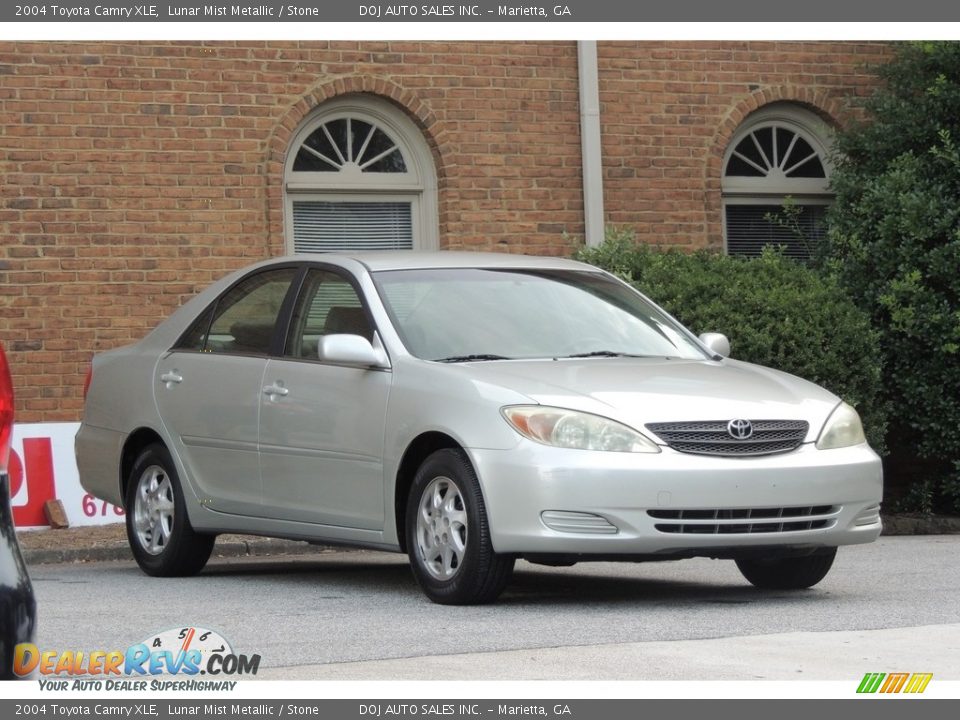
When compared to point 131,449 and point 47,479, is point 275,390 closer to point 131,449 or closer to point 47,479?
point 131,449

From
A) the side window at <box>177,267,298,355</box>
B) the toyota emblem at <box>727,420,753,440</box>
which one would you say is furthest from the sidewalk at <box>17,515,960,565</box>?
the toyota emblem at <box>727,420,753,440</box>

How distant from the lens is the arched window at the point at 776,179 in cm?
1670

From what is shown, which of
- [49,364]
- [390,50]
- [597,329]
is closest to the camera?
[597,329]

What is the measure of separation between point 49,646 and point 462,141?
29.7 feet

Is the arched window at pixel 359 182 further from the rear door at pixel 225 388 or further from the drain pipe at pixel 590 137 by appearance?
the rear door at pixel 225 388

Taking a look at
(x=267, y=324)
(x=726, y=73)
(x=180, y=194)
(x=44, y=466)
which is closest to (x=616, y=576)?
(x=267, y=324)

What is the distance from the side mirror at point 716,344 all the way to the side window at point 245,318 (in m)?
2.18

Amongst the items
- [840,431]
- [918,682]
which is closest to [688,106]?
[840,431]

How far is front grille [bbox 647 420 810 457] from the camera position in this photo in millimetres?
7914

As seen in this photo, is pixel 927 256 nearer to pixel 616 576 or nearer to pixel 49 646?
pixel 616 576

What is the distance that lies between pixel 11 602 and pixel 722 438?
4.49 meters

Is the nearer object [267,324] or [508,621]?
[508,621]

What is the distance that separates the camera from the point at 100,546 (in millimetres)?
11688

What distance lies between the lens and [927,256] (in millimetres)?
14117
